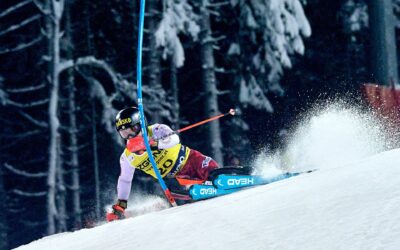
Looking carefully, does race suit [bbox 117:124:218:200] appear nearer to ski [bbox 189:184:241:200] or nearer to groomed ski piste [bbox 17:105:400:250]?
ski [bbox 189:184:241:200]

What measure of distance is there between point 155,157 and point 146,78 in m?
13.0

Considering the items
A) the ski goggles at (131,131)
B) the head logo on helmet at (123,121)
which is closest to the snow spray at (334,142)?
the ski goggles at (131,131)

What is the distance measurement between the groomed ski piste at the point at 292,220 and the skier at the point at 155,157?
6.45 ft

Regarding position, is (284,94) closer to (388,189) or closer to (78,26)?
(78,26)

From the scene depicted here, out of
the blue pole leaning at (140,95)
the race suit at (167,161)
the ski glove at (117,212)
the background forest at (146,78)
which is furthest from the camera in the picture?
the background forest at (146,78)

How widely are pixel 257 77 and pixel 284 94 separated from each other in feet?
4.83

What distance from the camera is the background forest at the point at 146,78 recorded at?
56.0ft

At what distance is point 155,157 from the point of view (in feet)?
25.9

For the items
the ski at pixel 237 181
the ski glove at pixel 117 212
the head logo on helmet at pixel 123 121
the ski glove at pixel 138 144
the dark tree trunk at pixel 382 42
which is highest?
the dark tree trunk at pixel 382 42

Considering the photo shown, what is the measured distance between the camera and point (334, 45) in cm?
2312

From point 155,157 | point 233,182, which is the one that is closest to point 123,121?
point 155,157

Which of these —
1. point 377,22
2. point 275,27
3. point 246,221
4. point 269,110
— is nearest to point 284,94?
point 269,110

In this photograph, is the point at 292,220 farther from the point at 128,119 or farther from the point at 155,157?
the point at 155,157

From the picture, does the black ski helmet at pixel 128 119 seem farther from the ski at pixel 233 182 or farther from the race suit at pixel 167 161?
the ski at pixel 233 182
